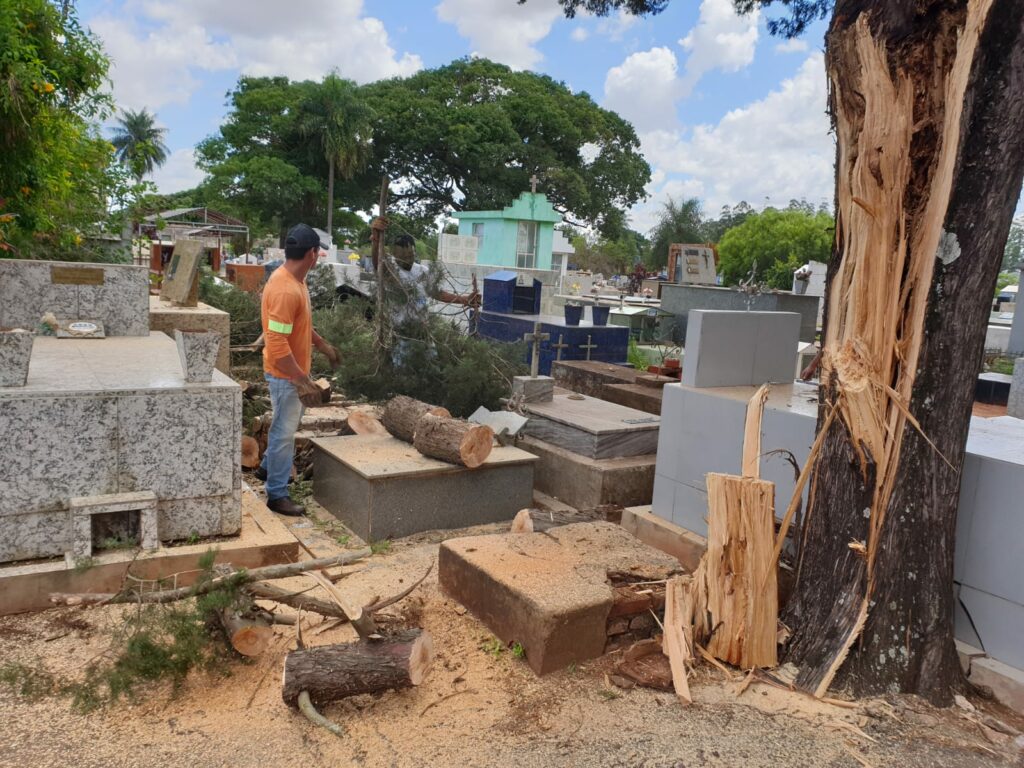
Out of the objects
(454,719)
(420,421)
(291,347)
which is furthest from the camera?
(420,421)

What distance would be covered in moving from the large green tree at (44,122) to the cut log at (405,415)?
336 centimetres

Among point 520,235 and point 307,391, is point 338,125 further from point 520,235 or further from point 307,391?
point 307,391

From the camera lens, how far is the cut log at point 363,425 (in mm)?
6809

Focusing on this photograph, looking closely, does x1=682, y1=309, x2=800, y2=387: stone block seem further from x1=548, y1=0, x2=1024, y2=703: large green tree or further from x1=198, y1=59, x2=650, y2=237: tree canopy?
x1=198, y1=59, x2=650, y2=237: tree canopy

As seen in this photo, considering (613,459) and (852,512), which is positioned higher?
(852,512)

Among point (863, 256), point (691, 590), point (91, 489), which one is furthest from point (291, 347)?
point (863, 256)

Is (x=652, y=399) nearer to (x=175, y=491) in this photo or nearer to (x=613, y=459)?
(x=613, y=459)

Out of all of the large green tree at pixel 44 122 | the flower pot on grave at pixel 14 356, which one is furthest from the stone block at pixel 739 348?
the large green tree at pixel 44 122

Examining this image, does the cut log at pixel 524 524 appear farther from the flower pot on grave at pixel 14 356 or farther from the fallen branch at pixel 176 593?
the flower pot on grave at pixel 14 356

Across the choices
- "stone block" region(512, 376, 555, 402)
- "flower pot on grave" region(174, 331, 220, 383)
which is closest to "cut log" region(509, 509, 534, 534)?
"flower pot on grave" region(174, 331, 220, 383)

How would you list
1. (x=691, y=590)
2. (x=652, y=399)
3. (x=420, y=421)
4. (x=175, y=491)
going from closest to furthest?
(x=691, y=590), (x=175, y=491), (x=420, y=421), (x=652, y=399)

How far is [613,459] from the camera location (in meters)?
6.61

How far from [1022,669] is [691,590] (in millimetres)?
1532

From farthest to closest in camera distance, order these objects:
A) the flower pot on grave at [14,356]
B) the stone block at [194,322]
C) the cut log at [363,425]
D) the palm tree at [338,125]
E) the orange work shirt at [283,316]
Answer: the palm tree at [338,125] → the stone block at [194,322] → the cut log at [363,425] → the orange work shirt at [283,316] → the flower pot on grave at [14,356]
